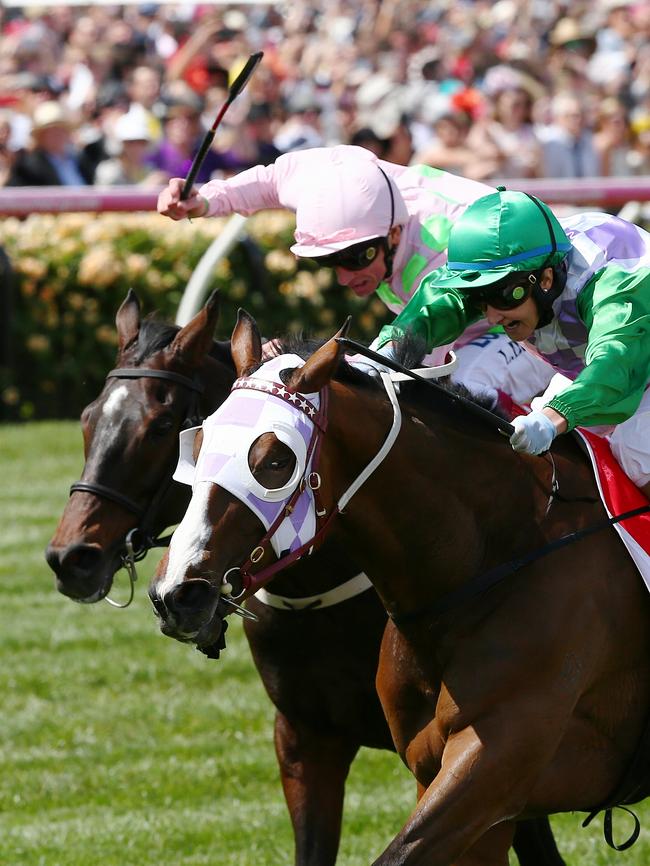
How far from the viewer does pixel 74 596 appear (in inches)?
173

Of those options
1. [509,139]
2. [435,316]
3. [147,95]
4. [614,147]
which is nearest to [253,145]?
[147,95]

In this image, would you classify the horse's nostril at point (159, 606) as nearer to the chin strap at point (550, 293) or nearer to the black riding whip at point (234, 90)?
the chin strap at point (550, 293)

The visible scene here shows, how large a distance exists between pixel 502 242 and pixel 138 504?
54.3 inches

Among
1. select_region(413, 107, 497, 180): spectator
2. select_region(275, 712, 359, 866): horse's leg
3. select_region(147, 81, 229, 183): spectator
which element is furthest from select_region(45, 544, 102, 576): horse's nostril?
select_region(413, 107, 497, 180): spectator

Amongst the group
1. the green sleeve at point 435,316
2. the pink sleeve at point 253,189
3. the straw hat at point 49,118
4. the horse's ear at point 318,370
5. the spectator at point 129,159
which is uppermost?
the horse's ear at point 318,370

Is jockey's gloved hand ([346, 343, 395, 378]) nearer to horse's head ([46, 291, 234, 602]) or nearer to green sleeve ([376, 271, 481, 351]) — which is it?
green sleeve ([376, 271, 481, 351])

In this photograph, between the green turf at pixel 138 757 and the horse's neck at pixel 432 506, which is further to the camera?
the green turf at pixel 138 757

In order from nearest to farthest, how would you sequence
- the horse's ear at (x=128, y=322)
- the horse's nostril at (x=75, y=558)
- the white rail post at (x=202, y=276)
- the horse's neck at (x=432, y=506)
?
the horse's neck at (x=432, y=506) → the horse's nostril at (x=75, y=558) → the horse's ear at (x=128, y=322) → the white rail post at (x=202, y=276)

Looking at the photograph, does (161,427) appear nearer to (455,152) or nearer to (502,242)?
(502,242)

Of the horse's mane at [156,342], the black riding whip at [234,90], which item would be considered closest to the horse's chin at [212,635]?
the horse's mane at [156,342]

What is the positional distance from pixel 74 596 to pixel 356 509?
1.20 metres

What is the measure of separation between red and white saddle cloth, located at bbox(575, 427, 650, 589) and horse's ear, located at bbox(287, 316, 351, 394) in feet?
2.83

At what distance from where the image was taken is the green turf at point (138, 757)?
5.37 meters

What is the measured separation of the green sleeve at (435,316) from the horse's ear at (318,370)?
1.93 feet
